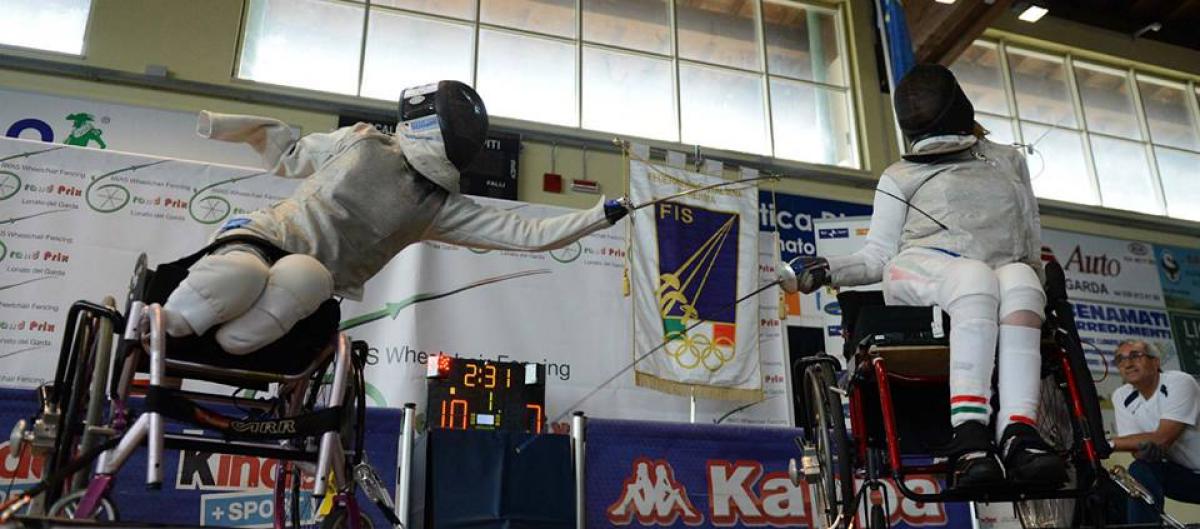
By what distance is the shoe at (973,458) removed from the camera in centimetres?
205

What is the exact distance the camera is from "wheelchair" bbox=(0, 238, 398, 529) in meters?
1.79

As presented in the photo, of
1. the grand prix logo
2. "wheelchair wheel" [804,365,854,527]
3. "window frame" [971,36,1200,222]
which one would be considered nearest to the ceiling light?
"window frame" [971,36,1200,222]

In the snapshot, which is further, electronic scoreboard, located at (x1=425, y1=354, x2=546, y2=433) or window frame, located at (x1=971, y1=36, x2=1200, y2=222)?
window frame, located at (x1=971, y1=36, x2=1200, y2=222)

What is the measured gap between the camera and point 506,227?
2.49 meters

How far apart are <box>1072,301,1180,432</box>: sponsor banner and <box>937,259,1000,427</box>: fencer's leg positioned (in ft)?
14.4

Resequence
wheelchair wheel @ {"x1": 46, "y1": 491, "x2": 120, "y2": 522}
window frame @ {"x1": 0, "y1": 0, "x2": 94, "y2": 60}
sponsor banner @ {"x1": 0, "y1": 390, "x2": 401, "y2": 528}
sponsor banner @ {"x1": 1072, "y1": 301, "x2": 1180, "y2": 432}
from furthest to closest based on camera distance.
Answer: sponsor banner @ {"x1": 1072, "y1": 301, "x2": 1180, "y2": 432} < window frame @ {"x1": 0, "y1": 0, "x2": 94, "y2": 60} < sponsor banner @ {"x1": 0, "y1": 390, "x2": 401, "y2": 528} < wheelchair wheel @ {"x1": 46, "y1": 491, "x2": 120, "y2": 522}

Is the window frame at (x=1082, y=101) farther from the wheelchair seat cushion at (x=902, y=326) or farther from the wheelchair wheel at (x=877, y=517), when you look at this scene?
the wheelchair wheel at (x=877, y=517)

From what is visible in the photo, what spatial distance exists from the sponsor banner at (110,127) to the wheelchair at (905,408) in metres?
3.41

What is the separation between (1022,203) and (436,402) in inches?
94.7

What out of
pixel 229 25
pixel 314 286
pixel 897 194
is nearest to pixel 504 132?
pixel 229 25

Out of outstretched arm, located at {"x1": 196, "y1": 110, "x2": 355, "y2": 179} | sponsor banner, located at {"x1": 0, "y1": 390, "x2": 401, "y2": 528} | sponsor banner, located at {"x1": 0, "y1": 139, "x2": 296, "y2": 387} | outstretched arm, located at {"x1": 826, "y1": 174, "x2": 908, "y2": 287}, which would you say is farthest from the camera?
sponsor banner, located at {"x1": 0, "y1": 139, "x2": 296, "y2": 387}

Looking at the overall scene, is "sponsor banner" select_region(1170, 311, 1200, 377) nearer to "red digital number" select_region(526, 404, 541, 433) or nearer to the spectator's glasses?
the spectator's glasses

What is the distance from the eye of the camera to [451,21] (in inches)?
232

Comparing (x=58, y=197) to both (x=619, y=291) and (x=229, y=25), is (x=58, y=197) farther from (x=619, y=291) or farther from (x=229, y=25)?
(x=619, y=291)
